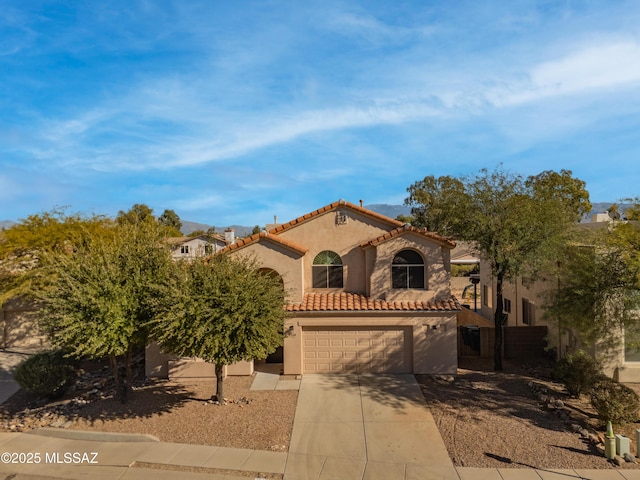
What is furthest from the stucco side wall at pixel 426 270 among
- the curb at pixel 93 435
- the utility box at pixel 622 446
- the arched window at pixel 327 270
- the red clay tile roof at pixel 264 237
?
the curb at pixel 93 435

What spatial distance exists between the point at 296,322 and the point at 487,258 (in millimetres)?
7752

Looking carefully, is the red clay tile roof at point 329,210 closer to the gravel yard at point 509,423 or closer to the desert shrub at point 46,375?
the gravel yard at point 509,423

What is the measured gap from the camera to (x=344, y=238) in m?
18.7

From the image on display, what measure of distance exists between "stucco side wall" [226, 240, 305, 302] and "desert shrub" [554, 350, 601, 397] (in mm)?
9439

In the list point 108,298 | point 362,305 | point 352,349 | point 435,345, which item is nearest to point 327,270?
point 362,305

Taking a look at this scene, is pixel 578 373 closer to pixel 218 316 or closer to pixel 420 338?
pixel 420 338

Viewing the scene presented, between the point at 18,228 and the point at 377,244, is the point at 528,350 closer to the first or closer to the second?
the point at 377,244

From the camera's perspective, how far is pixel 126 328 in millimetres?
12883

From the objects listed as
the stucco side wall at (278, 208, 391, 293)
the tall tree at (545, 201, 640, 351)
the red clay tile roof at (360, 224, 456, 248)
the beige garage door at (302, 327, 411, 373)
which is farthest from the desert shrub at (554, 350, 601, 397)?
the stucco side wall at (278, 208, 391, 293)

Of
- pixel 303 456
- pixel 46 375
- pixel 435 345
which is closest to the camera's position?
pixel 303 456

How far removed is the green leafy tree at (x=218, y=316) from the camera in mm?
12438

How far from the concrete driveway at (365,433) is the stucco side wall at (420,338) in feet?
3.46

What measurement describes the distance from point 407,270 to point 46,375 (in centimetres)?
1356

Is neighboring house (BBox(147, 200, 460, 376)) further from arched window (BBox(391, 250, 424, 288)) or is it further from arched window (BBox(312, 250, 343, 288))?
arched window (BBox(312, 250, 343, 288))
